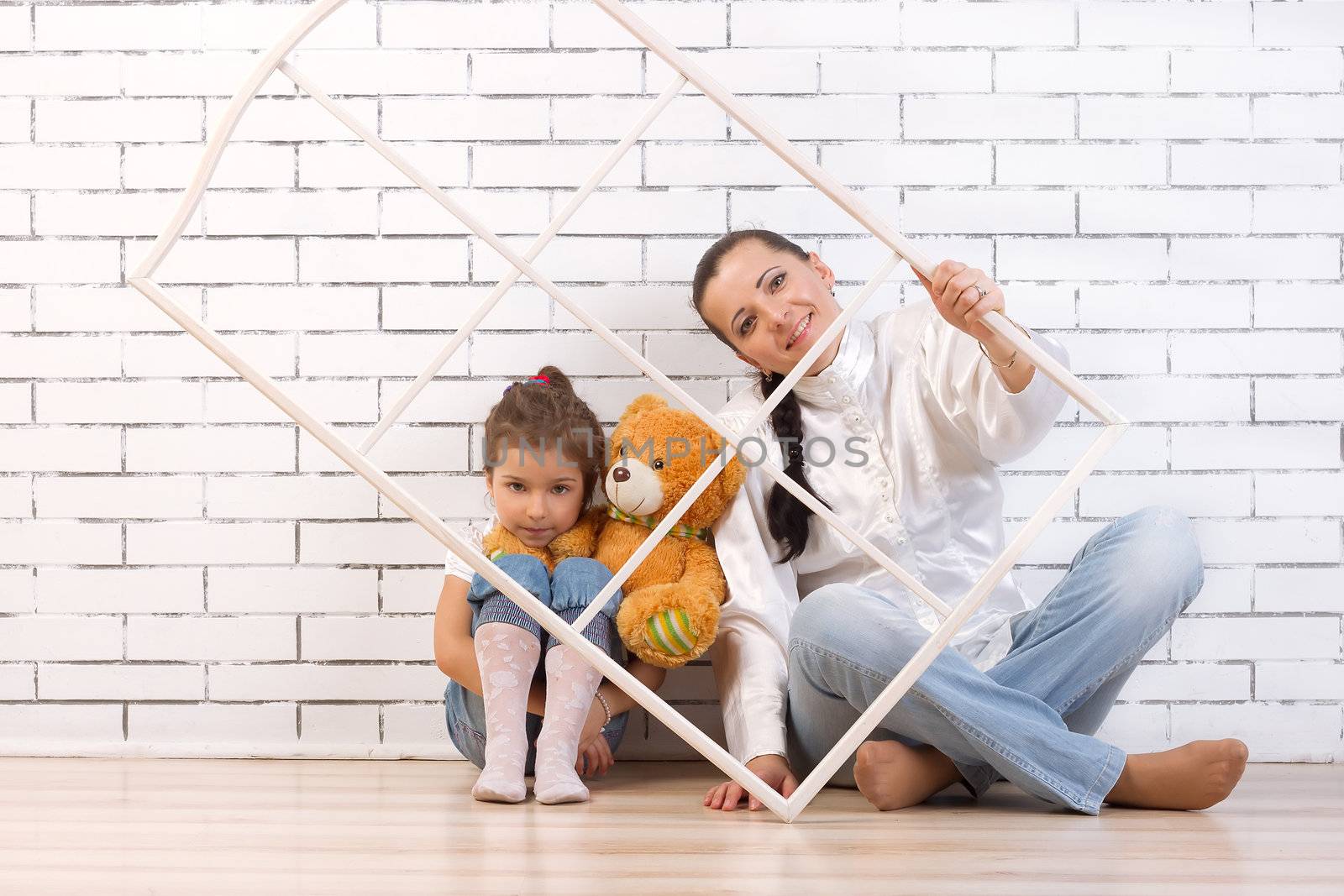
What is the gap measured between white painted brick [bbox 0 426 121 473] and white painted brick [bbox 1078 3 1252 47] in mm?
1778

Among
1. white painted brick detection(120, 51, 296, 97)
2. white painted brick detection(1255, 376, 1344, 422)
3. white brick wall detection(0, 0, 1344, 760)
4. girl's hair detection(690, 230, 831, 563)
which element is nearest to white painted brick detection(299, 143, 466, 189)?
white brick wall detection(0, 0, 1344, 760)

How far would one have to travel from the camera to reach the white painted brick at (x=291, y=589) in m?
1.81

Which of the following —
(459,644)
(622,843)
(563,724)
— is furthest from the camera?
(459,644)

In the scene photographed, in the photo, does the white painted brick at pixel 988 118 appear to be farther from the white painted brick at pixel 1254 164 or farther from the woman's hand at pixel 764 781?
the woman's hand at pixel 764 781

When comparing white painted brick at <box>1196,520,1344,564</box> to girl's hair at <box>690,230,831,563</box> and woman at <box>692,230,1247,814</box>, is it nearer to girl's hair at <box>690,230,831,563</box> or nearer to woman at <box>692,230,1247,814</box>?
woman at <box>692,230,1247,814</box>

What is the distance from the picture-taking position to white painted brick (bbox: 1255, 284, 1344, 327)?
5.91 feet

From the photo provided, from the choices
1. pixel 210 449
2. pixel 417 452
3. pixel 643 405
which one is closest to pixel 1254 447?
pixel 643 405

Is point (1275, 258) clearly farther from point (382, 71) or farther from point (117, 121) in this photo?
point (117, 121)

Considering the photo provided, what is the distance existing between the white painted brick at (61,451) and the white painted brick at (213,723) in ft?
1.33

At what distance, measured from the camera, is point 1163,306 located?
71.0 inches

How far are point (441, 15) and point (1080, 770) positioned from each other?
150 centimetres

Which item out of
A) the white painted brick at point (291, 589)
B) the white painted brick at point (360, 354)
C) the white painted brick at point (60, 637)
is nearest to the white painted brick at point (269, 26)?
the white painted brick at point (360, 354)

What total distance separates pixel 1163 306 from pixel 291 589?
5.04 feet

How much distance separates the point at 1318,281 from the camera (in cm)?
180
